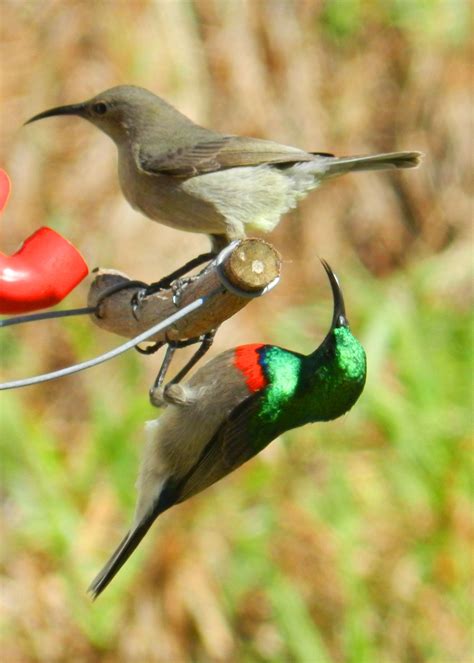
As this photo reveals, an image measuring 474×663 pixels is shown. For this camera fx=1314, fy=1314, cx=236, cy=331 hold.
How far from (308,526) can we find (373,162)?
2.77 m

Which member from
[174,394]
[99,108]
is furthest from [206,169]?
[174,394]

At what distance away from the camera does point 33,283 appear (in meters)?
3.31

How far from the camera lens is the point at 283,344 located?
7891mm

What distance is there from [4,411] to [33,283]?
3.70m

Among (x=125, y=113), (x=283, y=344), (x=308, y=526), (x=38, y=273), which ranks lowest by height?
(x=308, y=526)

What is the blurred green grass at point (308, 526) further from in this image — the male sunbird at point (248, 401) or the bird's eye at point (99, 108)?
the male sunbird at point (248, 401)

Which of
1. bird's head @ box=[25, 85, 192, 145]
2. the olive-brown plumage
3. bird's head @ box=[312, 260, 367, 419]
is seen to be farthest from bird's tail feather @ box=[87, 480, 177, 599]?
bird's head @ box=[25, 85, 192, 145]

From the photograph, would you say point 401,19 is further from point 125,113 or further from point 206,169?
point 206,169

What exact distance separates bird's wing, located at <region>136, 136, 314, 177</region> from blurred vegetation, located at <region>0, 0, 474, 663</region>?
231cm

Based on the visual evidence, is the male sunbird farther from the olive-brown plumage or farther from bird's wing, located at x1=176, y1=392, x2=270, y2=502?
the olive-brown plumage

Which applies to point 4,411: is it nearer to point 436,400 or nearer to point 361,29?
point 436,400

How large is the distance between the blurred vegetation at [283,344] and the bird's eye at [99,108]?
2165mm

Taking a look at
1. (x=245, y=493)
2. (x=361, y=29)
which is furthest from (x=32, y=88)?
(x=245, y=493)

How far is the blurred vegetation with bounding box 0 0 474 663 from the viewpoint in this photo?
683 centimetres
